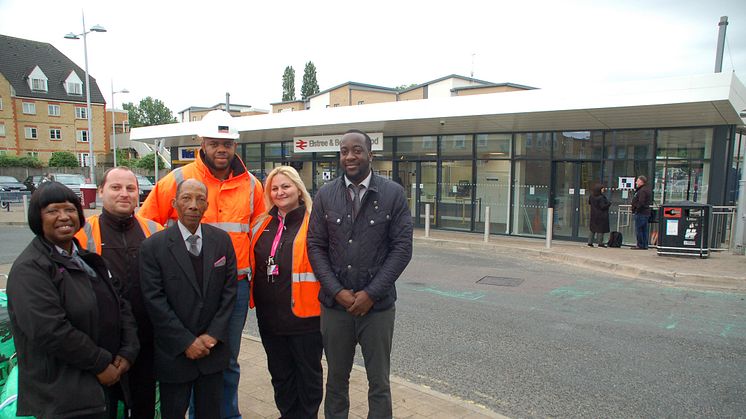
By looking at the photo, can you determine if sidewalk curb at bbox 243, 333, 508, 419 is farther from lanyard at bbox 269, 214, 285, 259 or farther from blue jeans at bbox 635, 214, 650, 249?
blue jeans at bbox 635, 214, 650, 249

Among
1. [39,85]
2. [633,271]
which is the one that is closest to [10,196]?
[633,271]

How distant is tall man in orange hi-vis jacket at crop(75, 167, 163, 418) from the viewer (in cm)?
279

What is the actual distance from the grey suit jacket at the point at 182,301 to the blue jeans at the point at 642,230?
11602 millimetres

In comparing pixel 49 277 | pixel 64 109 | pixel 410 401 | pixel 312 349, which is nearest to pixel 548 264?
pixel 410 401

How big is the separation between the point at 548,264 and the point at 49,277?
9.97 m

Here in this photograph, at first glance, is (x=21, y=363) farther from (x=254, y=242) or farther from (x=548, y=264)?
(x=548, y=264)

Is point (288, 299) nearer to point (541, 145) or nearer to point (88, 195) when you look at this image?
point (541, 145)

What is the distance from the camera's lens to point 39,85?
54.4 metres

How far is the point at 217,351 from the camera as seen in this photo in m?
2.80

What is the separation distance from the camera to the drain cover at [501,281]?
27.7 feet

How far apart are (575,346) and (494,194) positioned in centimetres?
1028

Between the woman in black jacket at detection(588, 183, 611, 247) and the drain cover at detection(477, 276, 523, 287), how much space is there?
4654 mm

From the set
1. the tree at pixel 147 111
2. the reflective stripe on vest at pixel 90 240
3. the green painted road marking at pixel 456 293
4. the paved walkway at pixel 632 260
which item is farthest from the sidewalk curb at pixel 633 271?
the tree at pixel 147 111

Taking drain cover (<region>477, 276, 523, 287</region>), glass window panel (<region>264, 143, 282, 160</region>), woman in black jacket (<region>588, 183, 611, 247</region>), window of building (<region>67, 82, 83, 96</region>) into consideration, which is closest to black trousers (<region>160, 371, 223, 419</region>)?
drain cover (<region>477, 276, 523, 287</region>)
